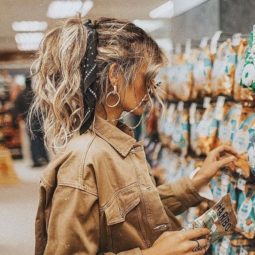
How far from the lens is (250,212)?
189 cm

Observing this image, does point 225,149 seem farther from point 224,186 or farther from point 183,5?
point 183,5

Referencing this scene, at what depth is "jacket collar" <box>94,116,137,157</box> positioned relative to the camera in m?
1.25

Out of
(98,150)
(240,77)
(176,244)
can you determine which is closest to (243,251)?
(240,77)

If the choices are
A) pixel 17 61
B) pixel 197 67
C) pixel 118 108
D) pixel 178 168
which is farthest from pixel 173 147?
pixel 118 108

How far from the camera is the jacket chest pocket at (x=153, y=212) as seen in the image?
1250 millimetres

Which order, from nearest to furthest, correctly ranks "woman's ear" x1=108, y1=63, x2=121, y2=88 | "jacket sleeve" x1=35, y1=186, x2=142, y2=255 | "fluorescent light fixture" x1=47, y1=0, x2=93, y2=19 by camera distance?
"jacket sleeve" x1=35, y1=186, x2=142, y2=255 → "woman's ear" x1=108, y1=63, x2=121, y2=88 → "fluorescent light fixture" x1=47, y1=0, x2=93, y2=19

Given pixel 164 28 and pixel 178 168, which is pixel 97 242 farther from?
pixel 164 28

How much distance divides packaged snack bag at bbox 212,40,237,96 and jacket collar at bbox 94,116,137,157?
90cm

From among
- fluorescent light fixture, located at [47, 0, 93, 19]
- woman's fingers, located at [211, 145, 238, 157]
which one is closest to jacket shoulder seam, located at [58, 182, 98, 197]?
woman's fingers, located at [211, 145, 238, 157]

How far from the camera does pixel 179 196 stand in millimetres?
1670

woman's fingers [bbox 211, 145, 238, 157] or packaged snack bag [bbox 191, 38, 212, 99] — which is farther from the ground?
packaged snack bag [bbox 191, 38, 212, 99]

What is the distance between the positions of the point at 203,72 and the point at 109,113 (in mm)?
1223

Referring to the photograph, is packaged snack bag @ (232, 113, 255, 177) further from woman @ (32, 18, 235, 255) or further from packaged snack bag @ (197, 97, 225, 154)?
woman @ (32, 18, 235, 255)

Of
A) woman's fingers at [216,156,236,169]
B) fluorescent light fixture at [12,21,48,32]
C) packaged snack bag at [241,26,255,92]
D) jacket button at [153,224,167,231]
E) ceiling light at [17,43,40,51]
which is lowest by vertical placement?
jacket button at [153,224,167,231]
